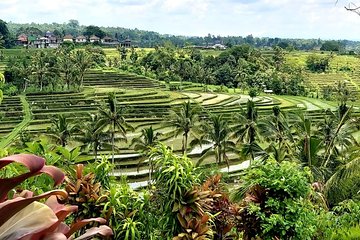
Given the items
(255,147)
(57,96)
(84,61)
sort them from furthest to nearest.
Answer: (84,61), (57,96), (255,147)

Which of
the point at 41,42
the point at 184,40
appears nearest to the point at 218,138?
the point at 41,42

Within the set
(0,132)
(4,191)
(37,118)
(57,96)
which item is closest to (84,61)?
(57,96)

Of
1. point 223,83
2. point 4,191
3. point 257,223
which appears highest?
point 4,191

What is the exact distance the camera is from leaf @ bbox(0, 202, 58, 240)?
168 cm

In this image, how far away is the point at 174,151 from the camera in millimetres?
23391

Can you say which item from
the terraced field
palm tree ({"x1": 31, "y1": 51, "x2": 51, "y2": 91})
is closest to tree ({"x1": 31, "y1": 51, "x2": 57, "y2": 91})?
palm tree ({"x1": 31, "y1": 51, "x2": 51, "y2": 91})

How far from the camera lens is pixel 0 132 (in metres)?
27.1

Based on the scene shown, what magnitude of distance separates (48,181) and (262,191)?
2.27 metres

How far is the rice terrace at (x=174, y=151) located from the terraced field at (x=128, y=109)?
0.37ft

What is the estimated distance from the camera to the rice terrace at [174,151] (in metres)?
4.13

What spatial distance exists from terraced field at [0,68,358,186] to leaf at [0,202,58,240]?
1817 cm

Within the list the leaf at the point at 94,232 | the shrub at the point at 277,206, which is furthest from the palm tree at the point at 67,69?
the leaf at the point at 94,232

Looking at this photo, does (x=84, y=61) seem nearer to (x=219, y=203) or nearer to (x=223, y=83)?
(x=223, y=83)

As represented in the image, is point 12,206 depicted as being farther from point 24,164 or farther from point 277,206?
point 277,206
